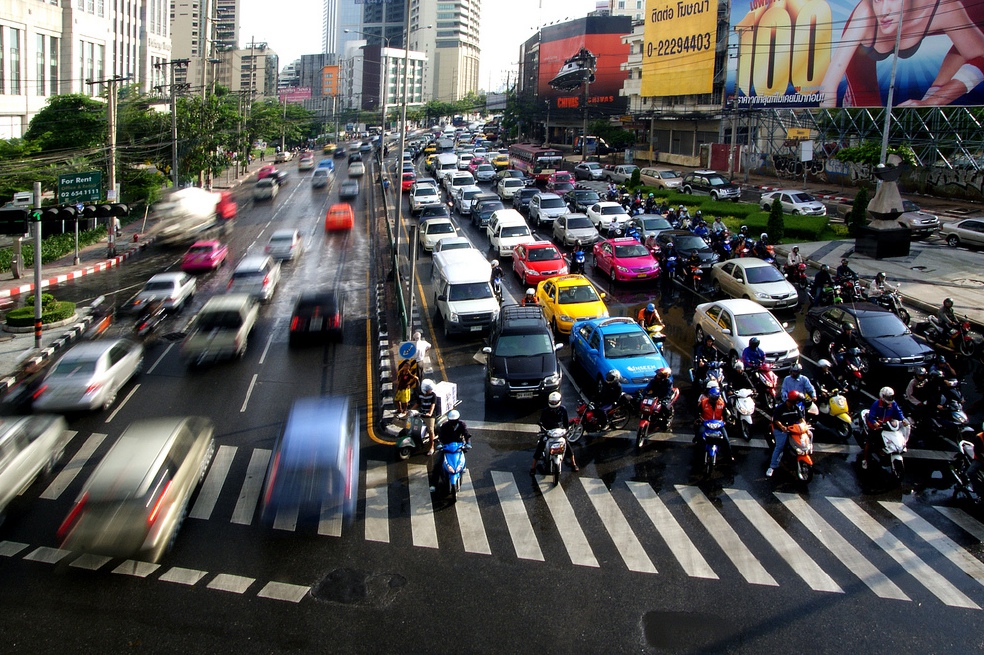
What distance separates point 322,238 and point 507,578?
33.5m

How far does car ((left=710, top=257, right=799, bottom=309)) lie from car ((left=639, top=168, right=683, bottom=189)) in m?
27.2

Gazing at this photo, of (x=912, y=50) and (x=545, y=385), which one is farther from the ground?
A: (x=912, y=50)

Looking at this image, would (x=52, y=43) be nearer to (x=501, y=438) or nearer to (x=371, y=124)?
(x=501, y=438)

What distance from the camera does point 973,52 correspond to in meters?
40.9

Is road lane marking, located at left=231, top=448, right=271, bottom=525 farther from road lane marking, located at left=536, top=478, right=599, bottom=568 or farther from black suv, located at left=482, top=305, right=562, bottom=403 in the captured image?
black suv, located at left=482, top=305, right=562, bottom=403

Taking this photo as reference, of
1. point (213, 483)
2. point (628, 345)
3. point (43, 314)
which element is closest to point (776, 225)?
point (628, 345)

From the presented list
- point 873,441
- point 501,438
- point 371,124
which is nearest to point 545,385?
point 501,438

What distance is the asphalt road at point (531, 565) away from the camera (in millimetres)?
9859

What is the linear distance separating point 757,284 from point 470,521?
49.0 ft

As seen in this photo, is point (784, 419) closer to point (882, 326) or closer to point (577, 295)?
point (882, 326)

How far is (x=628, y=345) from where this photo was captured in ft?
60.3

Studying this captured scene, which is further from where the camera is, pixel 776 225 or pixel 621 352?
pixel 776 225

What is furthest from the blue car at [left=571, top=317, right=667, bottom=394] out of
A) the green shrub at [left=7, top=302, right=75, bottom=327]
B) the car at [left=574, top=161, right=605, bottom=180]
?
the car at [left=574, top=161, right=605, bottom=180]

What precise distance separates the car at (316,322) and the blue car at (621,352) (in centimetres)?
749
